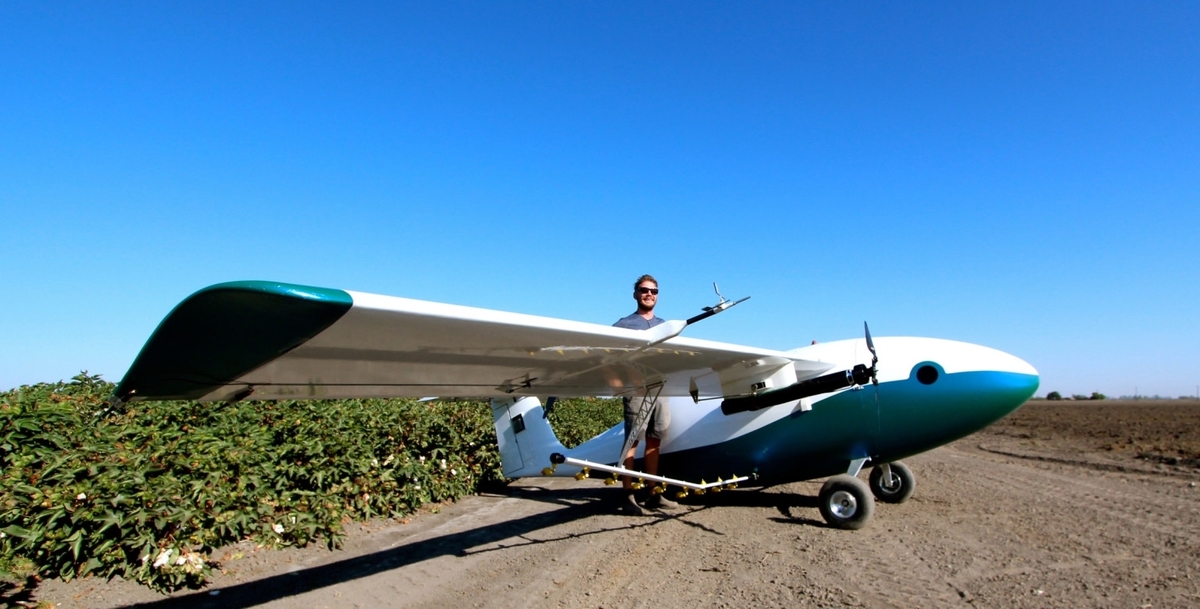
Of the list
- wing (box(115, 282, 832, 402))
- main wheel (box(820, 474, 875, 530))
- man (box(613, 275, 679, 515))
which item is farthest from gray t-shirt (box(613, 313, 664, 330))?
main wheel (box(820, 474, 875, 530))

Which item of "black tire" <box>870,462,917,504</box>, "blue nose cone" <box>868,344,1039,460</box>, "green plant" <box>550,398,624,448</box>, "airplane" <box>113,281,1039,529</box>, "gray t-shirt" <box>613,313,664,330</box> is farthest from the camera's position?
"green plant" <box>550,398,624,448</box>

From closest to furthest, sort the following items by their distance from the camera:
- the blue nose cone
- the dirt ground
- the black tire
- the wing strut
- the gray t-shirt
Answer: the dirt ground
the wing strut
the blue nose cone
the gray t-shirt
the black tire

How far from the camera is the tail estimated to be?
765cm

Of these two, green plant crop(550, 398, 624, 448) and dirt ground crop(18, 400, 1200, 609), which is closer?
dirt ground crop(18, 400, 1200, 609)

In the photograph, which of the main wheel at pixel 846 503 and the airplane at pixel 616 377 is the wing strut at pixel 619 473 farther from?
the main wheel at pixel 846 503

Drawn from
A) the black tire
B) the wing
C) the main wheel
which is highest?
the wing

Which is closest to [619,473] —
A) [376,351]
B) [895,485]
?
[376,351]

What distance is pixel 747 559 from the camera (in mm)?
4777

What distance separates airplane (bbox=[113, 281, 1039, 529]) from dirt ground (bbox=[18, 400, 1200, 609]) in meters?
0.55

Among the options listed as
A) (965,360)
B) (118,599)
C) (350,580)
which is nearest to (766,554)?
(965,360)

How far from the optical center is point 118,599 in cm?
386

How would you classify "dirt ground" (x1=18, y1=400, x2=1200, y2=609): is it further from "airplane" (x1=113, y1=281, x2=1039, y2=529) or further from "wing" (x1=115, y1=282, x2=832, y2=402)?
"wing" (x1=115, y1=282, x2=832, y2=402)

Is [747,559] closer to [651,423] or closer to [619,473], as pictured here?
[619,473]

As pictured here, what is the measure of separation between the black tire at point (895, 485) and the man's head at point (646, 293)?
3.28 meters
